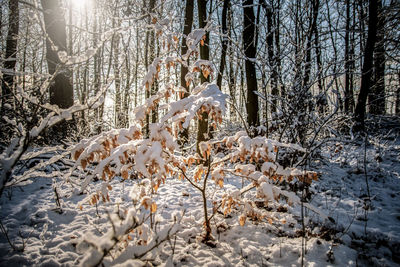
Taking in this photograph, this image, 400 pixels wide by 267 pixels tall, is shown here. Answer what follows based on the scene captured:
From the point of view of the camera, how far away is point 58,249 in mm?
2188

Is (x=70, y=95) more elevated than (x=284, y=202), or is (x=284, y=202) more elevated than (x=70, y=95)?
(x=70, y=95)

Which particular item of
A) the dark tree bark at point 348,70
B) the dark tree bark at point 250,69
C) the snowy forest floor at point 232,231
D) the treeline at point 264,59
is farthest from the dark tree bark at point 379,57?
the dark tree bark at point 250,69

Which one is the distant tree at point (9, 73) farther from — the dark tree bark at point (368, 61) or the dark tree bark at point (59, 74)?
the dark tree bark at point (368, 61)

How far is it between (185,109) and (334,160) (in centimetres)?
589

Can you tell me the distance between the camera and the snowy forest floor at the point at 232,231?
2078 mm

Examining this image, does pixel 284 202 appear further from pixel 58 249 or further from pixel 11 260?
pixel 11 260

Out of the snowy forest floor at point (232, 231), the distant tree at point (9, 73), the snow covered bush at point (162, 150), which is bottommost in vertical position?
the snowy forest floor at point (232, 231)

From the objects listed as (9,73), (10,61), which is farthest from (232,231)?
(10,61)

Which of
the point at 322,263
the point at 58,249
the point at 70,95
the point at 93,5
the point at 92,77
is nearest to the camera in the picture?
the point at 322,263

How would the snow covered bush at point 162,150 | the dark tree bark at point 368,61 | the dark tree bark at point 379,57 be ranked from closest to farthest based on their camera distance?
the snow covered bush at point 162,150 < the dark tree bark at point 379,57 < the dark tree bark at point 368,61

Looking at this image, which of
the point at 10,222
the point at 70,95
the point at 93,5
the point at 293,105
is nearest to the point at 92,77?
the point at 93,5

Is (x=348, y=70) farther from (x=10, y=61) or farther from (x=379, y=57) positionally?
(x=10, y=61)

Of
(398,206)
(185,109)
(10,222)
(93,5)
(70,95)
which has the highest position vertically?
(93,5)

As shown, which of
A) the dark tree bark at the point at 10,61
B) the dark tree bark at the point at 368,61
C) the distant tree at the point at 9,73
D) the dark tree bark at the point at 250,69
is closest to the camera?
the distant tree at the point at 9,73
